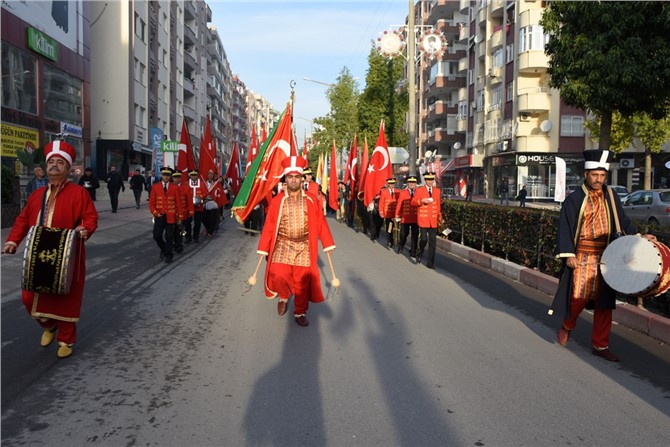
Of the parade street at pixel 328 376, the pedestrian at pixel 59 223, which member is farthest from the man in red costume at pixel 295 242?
the pedestrian at pixel 59 223

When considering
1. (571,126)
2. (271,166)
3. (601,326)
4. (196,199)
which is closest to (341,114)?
(571,126)

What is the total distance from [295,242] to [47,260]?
2457mm

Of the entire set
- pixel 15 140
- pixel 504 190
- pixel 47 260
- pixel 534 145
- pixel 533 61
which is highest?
pixel 533 61

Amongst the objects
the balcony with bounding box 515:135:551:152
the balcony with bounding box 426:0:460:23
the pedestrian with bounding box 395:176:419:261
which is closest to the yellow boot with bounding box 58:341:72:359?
the pedestrian with bounding box 395:176:419:261

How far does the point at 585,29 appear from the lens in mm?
13883

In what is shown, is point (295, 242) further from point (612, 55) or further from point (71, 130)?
point (71, 130)

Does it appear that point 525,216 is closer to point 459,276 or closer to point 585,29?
point 459,276

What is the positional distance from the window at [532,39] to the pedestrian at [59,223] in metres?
38.1

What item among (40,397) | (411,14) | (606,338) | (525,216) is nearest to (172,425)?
(40,397)

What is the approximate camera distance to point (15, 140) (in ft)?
74.5

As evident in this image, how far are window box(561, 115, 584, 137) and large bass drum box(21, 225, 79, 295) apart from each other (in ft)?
129

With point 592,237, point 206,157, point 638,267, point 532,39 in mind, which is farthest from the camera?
point 532,39

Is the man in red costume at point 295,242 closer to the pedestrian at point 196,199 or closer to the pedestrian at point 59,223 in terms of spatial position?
the pedestrian at point 59,223

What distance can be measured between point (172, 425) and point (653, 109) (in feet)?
43.6
